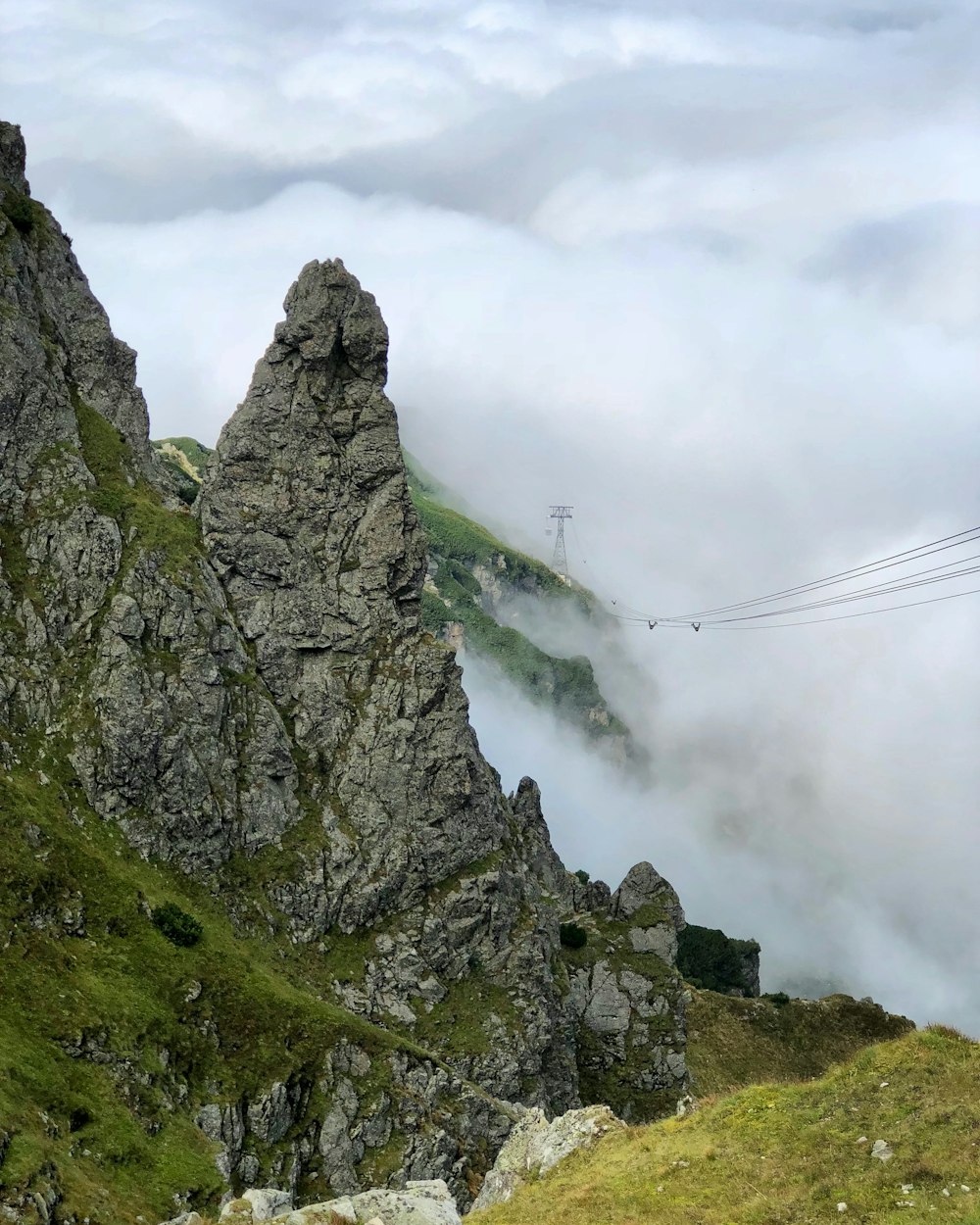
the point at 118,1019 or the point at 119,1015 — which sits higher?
the point at 119,1015

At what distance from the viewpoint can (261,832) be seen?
9319 centimetres

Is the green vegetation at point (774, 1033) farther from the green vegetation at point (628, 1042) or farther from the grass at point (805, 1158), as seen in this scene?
the grass at point (805, 1158)

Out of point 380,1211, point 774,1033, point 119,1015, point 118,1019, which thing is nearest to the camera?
point 380,1211

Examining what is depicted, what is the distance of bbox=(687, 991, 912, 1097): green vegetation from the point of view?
394ft

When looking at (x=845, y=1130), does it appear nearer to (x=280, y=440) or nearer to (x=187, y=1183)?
(x=187, y=1183)

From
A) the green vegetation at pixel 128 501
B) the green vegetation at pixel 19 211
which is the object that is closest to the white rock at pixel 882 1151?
the green vegetation at pixel 128 501

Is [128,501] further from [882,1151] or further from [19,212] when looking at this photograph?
[882,1151]

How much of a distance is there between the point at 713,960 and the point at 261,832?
10214cm

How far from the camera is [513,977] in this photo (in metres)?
96.7

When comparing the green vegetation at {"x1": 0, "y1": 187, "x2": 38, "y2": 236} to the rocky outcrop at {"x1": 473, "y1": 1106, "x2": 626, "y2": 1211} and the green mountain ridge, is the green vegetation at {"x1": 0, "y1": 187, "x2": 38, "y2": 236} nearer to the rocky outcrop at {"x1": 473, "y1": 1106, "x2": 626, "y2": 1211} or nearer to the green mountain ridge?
the green mountain ridge

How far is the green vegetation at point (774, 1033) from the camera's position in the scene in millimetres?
120062

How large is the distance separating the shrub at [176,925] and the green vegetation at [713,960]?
4223 inches

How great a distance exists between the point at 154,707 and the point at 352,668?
20.0 metres

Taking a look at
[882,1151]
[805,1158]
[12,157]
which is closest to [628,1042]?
[805,1158]
